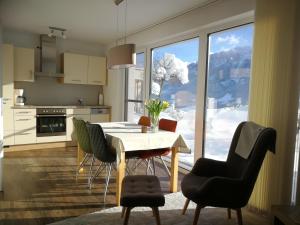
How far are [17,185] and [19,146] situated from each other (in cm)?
218

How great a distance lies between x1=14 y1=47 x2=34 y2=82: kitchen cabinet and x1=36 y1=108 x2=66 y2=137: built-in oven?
29.0 inches

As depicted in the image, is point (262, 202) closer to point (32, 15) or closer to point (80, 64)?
point (32, 15)

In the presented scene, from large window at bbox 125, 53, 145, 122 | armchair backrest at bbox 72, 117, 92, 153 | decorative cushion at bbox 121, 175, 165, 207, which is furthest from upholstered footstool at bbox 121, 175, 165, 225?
large window at bbox 125, 53, 145, 122

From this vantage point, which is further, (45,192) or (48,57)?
(48,57)

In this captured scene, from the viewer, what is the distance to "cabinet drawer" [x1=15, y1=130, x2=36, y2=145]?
5.27m

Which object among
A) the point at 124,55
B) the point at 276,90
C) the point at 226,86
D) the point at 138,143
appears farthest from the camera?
the point at 226,86

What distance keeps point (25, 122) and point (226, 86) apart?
159 inches

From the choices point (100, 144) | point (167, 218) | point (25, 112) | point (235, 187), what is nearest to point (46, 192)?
point (100, 144)

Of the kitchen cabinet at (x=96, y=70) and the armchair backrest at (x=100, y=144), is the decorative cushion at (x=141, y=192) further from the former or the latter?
the kitchen cabinet at (x=96, y=70)

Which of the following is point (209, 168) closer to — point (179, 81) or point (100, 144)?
point (100, 144)

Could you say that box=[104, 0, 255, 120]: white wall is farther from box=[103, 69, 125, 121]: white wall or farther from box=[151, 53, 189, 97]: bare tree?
box=[103, 69, 125, 121]: white wall

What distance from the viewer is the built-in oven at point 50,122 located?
547cm

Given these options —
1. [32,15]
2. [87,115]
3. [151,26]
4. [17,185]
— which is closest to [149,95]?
[151,26]

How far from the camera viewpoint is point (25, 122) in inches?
209
